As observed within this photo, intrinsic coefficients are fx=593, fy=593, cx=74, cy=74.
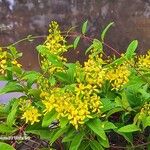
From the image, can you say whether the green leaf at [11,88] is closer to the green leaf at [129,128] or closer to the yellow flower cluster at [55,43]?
the yellow flower cluster at [55,43]

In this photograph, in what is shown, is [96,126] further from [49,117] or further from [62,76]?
[62,76]

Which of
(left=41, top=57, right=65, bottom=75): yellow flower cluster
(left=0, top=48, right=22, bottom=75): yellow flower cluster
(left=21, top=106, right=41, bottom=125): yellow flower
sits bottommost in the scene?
(left=21, top=106, right=41, bottom=125): yellow flower

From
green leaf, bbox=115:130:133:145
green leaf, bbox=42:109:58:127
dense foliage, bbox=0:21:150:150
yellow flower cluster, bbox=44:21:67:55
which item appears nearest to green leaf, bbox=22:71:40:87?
dense foliage, bbox=0:21:150:150

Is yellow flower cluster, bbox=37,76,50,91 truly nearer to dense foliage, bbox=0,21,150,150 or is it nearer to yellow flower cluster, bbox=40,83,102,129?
dense foliage, bbox=0,21,150,150

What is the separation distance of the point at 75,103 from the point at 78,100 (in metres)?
0.01

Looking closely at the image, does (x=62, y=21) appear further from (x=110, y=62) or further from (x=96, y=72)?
(x=96, y=72)

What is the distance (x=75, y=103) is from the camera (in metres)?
1.77

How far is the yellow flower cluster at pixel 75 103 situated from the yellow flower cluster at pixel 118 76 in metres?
0.13

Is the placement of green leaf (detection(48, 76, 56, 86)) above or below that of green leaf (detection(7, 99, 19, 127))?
above

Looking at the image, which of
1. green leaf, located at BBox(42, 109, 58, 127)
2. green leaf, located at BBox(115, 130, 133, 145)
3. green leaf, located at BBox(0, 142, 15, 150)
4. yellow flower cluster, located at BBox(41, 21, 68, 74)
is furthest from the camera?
yellow flower cluster, located at BBox(41, 21, 68, 74)

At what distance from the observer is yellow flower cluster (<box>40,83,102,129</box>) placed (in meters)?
1.76

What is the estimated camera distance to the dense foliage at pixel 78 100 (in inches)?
71.1

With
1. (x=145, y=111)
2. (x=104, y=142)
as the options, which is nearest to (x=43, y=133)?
(x=104, y=142)

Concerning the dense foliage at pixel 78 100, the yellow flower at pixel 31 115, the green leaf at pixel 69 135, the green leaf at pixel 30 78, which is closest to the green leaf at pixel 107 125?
the dense foliage at pixel 78 100
